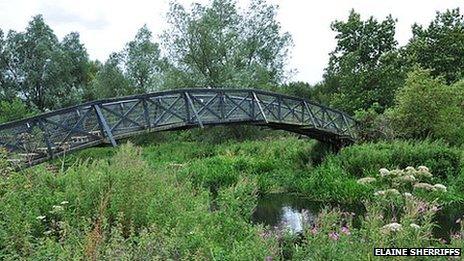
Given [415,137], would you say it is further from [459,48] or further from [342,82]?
[459,48]

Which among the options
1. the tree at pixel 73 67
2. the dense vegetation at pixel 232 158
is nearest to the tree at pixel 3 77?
the dense vegetation at pixel 232 158

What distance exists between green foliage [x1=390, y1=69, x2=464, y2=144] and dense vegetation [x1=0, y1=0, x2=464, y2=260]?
5 centimetres

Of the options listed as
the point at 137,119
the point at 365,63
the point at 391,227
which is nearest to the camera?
the point at 391,227

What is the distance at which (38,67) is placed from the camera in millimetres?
38656

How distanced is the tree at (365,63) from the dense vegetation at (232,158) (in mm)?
84

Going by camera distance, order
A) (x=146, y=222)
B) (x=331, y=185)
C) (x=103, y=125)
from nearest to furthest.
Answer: (x=146, y=222)
(x=103, y=125)
(x=331, y=185)

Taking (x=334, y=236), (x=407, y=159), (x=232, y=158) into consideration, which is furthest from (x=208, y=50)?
(x=334, y=236)

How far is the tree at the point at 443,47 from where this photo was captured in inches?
1319

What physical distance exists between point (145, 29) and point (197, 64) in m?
14.1

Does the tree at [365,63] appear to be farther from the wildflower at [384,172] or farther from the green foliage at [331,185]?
the wildflower at [384,172]

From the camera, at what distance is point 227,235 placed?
6281mm

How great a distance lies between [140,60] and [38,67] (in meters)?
7.28

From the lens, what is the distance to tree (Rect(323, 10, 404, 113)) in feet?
105

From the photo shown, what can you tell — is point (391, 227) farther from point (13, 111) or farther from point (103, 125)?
point (13, 111)
